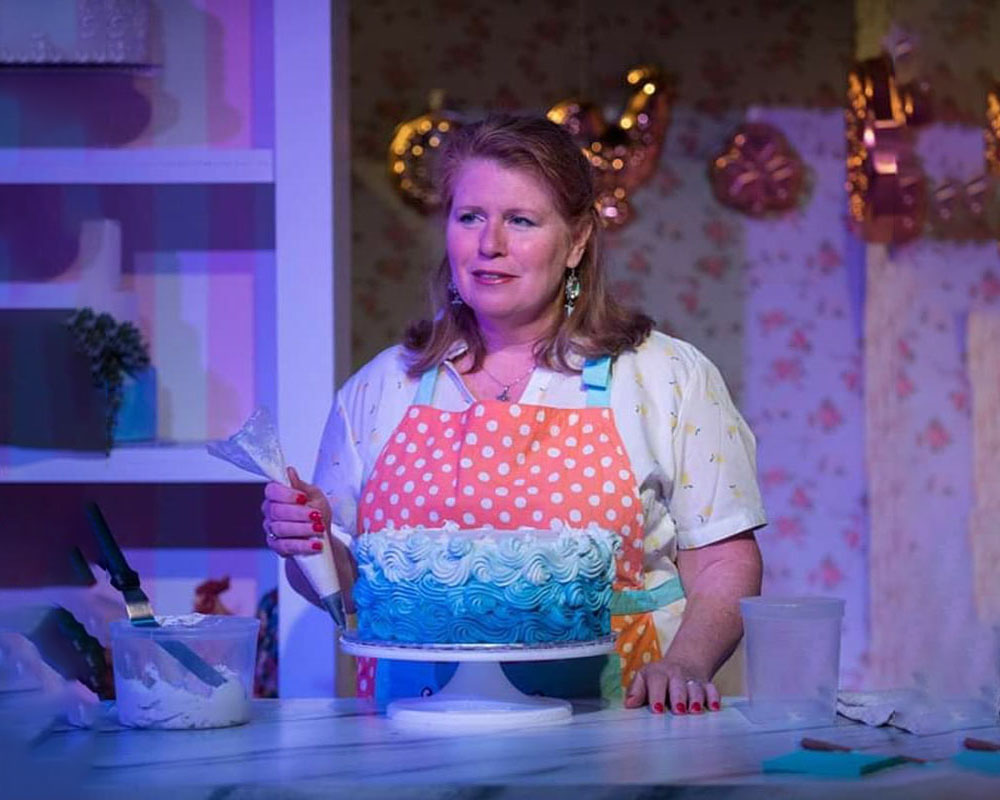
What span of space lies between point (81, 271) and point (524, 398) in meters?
0.97

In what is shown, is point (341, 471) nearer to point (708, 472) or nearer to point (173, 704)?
point (708, 472)

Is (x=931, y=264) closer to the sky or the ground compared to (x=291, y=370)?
closer to the sky

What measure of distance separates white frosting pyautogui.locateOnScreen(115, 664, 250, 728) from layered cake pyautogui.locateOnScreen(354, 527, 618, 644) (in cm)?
17

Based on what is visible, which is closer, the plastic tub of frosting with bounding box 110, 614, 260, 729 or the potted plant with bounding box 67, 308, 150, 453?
the plastic tub of frosting with bounding box 110, 614, 260, 729

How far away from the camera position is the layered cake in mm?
1587

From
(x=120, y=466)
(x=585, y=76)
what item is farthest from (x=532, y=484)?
(x=585, y=76)

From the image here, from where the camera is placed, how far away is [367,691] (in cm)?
214

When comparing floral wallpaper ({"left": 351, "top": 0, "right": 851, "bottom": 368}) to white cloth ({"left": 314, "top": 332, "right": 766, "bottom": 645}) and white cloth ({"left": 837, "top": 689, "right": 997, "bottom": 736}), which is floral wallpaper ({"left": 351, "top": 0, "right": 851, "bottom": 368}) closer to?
white cloth ({"left": 314, "top": 332, "right": 766, "bottom": 645})

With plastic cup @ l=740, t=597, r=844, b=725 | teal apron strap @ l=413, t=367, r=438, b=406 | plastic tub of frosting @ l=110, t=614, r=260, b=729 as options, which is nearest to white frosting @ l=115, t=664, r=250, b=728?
plastic tub of frosting @ l=110, t=614, r=260, b=729

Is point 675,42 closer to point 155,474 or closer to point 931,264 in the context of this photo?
point 931,264

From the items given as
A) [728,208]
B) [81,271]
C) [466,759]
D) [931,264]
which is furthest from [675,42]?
[466,759]

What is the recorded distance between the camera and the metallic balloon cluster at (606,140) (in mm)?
4625

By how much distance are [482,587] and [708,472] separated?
1.86 feet

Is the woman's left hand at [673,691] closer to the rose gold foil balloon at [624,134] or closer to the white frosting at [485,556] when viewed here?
the white frosting at [485,556]
